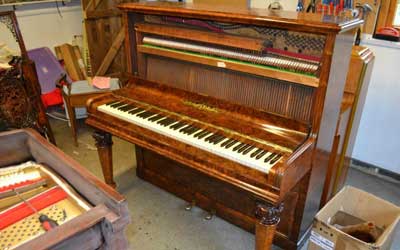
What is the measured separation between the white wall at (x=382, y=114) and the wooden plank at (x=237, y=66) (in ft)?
4.18

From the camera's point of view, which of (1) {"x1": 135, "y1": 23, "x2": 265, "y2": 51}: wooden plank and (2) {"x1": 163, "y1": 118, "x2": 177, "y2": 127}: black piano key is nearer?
(1) {"x1": 135, "y1": 23, "x2": 265, "y2": 51}: wooden plank

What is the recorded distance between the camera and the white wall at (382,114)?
246 cm

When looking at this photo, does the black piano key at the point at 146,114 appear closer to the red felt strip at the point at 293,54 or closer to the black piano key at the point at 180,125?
the black piano key at the point at 180,125

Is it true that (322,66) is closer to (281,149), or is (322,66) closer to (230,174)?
(281,149)

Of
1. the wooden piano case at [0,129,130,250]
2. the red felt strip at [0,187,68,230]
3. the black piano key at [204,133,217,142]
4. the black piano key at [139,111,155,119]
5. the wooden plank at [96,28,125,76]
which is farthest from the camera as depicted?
the wooden plank at [96,28,125,76]

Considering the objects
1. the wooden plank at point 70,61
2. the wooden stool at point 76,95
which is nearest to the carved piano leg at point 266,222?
the wooden stool at point 76,95

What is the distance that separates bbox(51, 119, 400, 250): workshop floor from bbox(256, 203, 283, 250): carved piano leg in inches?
19.9

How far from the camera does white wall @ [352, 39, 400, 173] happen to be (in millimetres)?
2457

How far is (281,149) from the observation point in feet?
5.05

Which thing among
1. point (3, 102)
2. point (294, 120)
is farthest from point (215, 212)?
point (3, 102)

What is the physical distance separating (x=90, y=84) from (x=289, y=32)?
2.21 m

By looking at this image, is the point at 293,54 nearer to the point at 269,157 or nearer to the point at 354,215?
the point at 269,157

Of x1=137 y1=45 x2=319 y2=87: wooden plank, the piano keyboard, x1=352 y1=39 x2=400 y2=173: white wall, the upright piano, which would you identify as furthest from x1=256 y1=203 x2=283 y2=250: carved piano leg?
x1=352 y1=39 x2=400 y2=173: white wall

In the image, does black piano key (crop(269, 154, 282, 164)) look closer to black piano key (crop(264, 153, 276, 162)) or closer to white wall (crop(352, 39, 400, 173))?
black piano key (crop(264, 153, 276, 162))
